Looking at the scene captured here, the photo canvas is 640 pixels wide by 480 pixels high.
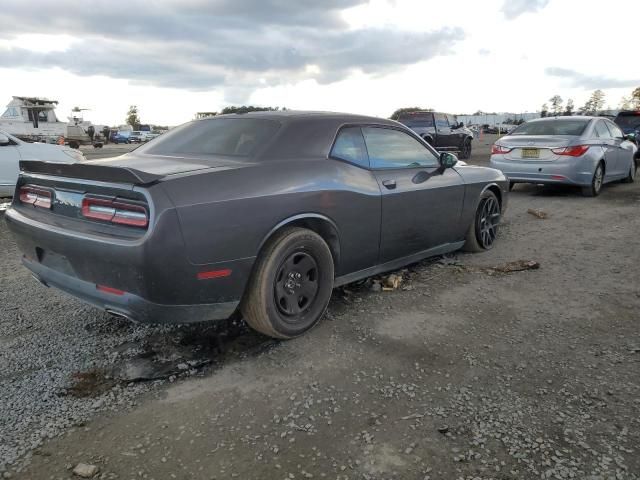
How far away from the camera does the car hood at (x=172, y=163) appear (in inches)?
112

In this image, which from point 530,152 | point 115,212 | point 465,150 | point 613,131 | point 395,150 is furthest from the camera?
point 465,150

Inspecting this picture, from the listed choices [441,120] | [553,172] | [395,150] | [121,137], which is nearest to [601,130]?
[553,172]

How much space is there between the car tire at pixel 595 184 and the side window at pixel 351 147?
6.62 meters

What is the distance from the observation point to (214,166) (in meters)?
2.98

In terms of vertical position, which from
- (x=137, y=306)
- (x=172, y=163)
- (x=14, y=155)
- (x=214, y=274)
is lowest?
(x=137, y=306)

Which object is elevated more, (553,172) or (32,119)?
(32,119)

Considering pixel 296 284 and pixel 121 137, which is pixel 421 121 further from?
pixel 121 137

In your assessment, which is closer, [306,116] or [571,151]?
[306,116]

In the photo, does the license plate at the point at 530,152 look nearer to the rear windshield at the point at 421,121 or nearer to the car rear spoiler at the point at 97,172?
the car rear spoiler at the point at 97,172

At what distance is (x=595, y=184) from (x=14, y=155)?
33.2 feet

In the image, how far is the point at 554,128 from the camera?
351 inches

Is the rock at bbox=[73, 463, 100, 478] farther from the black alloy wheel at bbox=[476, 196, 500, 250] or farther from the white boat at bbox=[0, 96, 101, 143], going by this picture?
the white boat at bbox=[0, 96, 101, 143]

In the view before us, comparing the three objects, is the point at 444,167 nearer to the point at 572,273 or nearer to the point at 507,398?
the point at 572,273

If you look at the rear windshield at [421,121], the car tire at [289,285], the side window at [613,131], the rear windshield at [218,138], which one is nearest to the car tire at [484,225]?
the car tire at [289,285]
